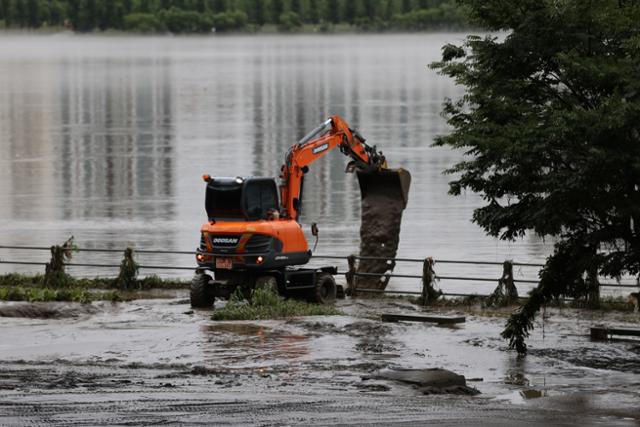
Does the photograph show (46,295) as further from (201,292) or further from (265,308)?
(265,308)

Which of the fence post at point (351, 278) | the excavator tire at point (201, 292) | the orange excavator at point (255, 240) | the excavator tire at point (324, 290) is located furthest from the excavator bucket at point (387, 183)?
the excavator tire at point (201, 292)

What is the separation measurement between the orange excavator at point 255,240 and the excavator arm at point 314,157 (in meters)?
0.02

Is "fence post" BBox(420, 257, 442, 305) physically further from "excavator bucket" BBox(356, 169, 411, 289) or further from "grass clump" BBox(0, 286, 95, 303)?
"grass clump" BBox(0, 286, 95, 303)

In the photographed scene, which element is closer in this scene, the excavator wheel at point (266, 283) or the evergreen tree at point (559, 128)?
the evergreen tree at point (559, 128)

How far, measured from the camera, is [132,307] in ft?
93.2

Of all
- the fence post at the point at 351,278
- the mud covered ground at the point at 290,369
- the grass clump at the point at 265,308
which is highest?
the fence post at the point at 351,278

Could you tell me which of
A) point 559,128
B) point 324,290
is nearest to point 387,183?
point 324,290

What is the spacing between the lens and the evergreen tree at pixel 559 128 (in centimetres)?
2003

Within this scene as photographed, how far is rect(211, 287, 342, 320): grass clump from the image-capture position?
26281 millimetres

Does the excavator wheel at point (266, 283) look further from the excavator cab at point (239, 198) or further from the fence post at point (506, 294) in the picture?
the fence post at point (506, 294)

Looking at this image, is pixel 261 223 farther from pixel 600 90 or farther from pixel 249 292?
pixel 600 90

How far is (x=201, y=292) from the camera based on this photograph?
2811 centimetres

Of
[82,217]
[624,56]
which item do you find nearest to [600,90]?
[624,56]

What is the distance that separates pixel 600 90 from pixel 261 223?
899 cm
